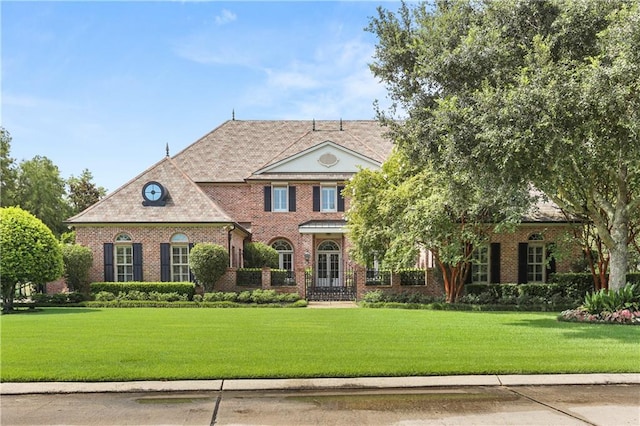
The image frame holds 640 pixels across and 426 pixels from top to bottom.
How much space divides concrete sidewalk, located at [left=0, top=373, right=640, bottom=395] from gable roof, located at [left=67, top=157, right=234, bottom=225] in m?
17.3

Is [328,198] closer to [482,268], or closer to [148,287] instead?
[482,268]

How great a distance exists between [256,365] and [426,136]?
10.2 meters

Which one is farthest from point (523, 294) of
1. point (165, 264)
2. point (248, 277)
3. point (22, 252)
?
point (22, 252)

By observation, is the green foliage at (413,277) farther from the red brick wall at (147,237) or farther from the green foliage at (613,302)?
the green foliage at (613,302)

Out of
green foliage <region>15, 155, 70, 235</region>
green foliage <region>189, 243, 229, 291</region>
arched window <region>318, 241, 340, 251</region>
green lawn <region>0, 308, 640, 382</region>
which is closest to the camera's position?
green lawn <region>0, 308, 640, 382</region>

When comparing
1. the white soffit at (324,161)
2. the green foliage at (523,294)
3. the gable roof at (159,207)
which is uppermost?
the white soffit at (324,161)

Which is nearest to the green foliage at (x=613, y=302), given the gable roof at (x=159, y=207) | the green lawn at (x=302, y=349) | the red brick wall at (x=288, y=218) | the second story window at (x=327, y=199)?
the green lawn at (x=302, y=349)

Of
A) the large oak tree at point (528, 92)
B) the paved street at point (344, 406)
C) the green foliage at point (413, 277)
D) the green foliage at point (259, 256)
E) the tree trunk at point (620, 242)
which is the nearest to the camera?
the paved street at point (344, 406)

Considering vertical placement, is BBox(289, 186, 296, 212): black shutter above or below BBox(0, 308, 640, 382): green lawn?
above

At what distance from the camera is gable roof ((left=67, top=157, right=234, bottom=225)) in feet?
80.6

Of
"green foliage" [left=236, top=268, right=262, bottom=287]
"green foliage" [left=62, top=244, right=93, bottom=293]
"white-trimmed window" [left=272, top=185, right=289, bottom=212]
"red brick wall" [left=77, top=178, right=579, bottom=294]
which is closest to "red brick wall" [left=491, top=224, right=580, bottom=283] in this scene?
"red brick wall" [left=77, top=178, right=579, bottom=294]

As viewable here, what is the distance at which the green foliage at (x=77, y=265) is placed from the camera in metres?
23.4

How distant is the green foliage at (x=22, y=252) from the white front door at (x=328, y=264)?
14623 millimetres

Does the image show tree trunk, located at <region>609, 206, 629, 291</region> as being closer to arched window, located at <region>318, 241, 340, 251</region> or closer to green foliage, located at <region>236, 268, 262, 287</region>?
green foliage, located at <region>236, 268, 262, 287</region>
